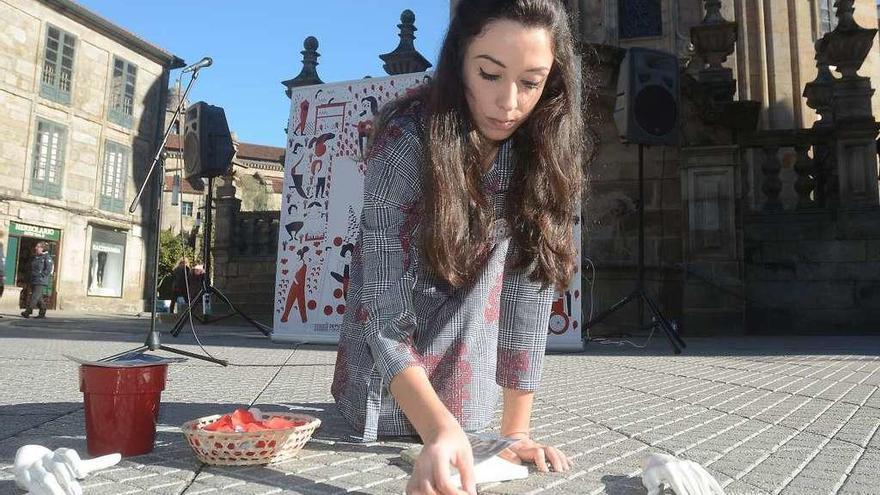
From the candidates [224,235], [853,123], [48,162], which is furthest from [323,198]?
[48,162]

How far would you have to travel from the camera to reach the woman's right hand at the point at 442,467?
1.15 meters

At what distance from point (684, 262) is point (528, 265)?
22.9ft

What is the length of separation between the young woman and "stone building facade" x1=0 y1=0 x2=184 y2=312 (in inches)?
893

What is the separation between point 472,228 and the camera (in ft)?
6.03

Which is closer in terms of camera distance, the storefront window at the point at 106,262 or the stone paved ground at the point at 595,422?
the stone paved ground at the point at 595,422

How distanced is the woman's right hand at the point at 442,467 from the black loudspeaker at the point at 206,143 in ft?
21.4

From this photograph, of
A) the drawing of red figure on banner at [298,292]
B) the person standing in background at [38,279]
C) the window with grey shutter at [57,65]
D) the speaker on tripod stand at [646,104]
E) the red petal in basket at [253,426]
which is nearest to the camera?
the red petal in basket at [253,426]

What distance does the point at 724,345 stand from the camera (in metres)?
6.38

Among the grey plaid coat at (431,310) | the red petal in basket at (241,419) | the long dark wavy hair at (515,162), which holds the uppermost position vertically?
the long dark wavy hair at (515,162)

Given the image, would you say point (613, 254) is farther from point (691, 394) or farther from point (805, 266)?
point (691, 394)

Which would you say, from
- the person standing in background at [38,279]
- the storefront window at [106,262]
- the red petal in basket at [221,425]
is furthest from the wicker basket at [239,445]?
the storefront window at [106,262]

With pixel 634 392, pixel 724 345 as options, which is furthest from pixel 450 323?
pixel 724 345

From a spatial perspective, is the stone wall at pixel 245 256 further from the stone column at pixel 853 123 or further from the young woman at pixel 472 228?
the young woman at pixel 472 228

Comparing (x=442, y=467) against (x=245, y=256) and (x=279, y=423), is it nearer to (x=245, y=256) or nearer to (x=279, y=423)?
(x=279, y=423)
